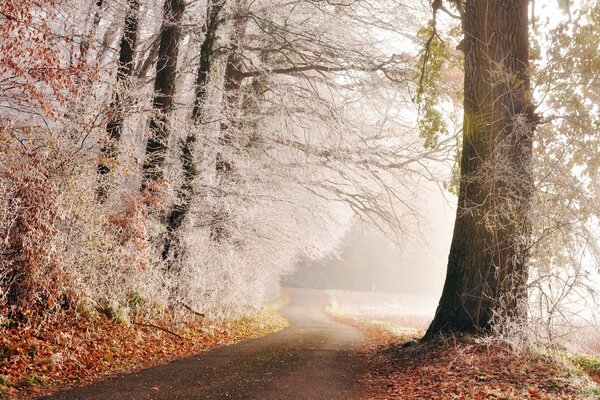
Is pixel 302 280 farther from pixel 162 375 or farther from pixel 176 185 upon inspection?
pixel 162 375

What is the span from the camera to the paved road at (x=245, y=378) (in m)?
5.62

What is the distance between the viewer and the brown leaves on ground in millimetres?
5625

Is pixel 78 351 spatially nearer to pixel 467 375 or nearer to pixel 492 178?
pixel 467 375

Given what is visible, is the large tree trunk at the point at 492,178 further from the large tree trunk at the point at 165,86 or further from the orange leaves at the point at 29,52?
the orange leaves at the point at 29,52

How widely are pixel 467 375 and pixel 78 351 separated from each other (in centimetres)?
525

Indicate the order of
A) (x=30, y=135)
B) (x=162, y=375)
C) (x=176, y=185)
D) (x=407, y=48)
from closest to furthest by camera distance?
(x=162, y=375) < (x=30, y=135) < (x=176, y=185) < (x=407, y=48)

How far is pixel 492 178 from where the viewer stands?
807cm

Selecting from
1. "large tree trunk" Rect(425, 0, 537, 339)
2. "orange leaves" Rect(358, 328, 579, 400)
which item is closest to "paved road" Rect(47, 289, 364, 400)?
"orange leaves" Rect(358, 328, 579, 400)

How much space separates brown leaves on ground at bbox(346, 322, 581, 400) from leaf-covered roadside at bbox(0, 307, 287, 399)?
3.46 m

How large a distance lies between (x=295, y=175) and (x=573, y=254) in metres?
8.51

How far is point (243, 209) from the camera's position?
1382 centimetres

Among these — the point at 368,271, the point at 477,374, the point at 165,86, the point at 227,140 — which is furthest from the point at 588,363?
the point at 368,271

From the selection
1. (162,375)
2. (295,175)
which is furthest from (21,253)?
(295,175)

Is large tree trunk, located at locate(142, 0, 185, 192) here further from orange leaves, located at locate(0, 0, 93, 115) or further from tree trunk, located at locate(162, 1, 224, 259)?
orange leaves, located at locate(0, 0, 93, 115)
